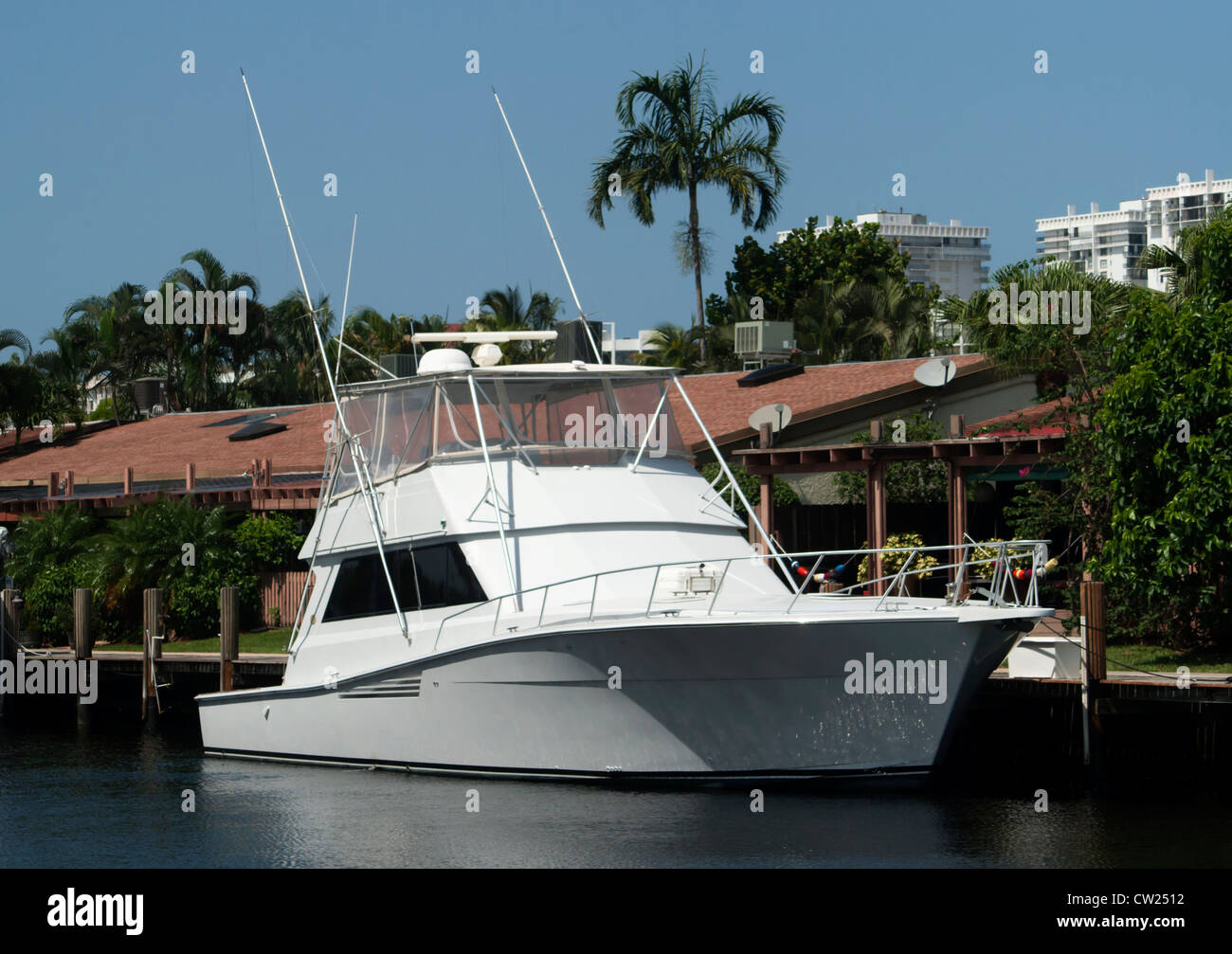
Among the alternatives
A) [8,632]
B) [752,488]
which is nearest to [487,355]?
[752,488]

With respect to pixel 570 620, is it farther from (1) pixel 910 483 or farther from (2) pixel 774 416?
(1) pixel 910 483

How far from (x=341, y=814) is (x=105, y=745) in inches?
284

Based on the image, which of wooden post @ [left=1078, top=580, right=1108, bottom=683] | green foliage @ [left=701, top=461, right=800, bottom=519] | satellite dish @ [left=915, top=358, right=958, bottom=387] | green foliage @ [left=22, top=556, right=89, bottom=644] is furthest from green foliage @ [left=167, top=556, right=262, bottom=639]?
wooden post @ [left=1078, top=580, right=1108, bottom=683]

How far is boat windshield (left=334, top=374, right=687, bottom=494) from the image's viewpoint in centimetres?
1733

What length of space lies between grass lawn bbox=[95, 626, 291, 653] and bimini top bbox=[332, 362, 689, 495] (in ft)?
23.4

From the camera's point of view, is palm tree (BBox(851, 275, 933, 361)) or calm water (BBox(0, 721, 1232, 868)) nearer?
calm water (BBox(0, 721, 1232, 868))

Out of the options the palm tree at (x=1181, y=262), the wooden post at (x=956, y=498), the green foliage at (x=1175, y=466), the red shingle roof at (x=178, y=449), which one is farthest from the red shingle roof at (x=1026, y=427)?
the red shingle roof at (x=178, y=449)

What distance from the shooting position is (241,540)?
27.2 metres

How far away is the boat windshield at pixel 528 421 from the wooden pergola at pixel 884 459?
4469 mm

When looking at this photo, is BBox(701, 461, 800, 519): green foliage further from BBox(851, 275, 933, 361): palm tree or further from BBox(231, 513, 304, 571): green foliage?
BBox(851, 275, 933, 361): palm tree

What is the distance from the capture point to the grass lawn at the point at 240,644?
2450cm

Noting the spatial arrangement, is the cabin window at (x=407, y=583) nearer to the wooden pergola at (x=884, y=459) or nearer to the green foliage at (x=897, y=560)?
the wooden pergola at (x=884, y=459)
